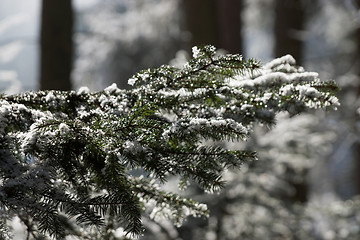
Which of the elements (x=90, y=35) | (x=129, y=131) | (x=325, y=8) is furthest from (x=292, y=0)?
(x=129, y=131)

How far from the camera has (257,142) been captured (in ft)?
17.0

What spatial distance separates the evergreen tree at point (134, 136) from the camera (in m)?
1.22

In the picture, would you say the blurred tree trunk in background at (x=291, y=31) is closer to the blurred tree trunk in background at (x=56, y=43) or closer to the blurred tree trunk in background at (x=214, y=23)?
the blurred tree trunk in background at (x=214, y=23)

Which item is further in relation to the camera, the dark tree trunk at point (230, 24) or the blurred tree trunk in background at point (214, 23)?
the dark tree trunk at point (230, 24)

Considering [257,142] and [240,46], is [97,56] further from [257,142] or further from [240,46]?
[257,142]

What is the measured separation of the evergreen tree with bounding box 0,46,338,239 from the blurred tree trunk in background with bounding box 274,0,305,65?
6255 millimetres

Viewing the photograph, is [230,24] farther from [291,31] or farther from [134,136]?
[134,136]

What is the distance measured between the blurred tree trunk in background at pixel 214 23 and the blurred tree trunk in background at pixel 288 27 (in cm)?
180

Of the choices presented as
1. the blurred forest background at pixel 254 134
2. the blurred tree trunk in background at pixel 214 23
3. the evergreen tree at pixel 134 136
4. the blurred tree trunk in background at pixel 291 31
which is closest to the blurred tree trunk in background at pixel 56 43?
the blurred forest background at pixel 254 134

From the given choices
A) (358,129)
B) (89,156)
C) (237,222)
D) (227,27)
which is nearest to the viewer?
(89,156)

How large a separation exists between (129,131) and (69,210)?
0.30m

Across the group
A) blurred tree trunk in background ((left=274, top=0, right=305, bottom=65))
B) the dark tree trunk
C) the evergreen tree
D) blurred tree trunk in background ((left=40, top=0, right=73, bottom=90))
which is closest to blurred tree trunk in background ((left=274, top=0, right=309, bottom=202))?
blurred tree trunk in background ((left=274, top=0, right=305, bottom=65))

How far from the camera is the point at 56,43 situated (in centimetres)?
487

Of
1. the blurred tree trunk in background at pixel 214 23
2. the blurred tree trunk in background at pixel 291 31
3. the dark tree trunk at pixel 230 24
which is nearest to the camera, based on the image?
the blurred tree trunk in background at pixel 214 23
